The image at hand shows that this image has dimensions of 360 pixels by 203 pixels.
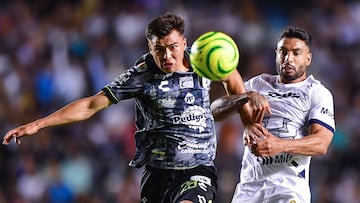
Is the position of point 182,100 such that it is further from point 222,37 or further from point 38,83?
point 38,83

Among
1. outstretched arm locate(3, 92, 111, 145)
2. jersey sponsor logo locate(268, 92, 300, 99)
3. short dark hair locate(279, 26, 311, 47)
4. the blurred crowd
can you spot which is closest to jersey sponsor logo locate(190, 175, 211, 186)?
outstretched arm locate(3, 92, 111, 145)

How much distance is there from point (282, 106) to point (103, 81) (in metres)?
6.26

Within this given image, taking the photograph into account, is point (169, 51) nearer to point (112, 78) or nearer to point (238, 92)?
point (238, 92)

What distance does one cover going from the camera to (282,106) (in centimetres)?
830

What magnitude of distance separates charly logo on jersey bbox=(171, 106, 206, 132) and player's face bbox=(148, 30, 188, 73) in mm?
370

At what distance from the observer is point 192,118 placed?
7.89 meters

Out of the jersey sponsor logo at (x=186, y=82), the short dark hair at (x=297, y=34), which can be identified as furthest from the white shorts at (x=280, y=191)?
the short dark hair at (x=297, y=34)

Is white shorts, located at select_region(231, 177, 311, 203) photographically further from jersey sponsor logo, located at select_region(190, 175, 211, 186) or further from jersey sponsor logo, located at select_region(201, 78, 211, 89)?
jersey sponsor logo, located at select_region(201, 78, 211, 89)

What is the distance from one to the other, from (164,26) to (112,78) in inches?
254

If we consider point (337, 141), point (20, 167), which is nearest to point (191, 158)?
point (337, 141)

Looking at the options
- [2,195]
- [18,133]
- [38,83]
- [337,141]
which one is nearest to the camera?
[18,133]

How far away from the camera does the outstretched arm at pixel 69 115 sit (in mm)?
7492

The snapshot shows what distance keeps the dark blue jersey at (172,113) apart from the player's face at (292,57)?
761 millimetres

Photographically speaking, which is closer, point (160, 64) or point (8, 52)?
point (160, 64)
